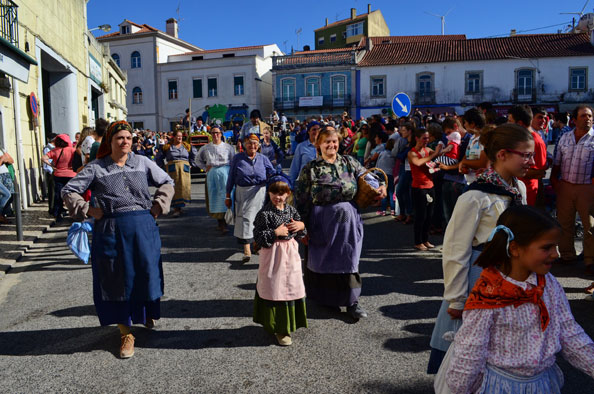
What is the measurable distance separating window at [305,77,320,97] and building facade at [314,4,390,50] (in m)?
10.0

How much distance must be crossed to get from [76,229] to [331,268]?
8.94 ft

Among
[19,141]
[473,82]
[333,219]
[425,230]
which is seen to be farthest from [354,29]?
[333,219]

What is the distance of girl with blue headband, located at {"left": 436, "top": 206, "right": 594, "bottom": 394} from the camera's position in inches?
82.0

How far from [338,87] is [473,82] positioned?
1112 centimetres

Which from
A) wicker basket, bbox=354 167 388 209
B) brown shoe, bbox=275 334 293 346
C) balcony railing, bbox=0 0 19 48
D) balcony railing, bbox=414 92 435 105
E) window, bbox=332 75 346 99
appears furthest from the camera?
window, bbox=332 75 346 99

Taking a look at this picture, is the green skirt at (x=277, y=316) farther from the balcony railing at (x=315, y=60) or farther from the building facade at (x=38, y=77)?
the balcony railing at (x=315, y=60)

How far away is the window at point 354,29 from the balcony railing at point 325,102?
13.2 m

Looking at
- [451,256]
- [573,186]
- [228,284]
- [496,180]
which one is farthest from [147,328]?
[573,186]

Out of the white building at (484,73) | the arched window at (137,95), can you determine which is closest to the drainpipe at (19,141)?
the white building at (484,73)

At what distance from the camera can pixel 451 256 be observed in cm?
275

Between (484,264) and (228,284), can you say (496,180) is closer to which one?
(484,264)

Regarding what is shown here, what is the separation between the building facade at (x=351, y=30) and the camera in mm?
52844

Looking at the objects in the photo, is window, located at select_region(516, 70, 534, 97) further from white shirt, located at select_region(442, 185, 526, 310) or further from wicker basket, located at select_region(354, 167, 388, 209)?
white shirt, located at select_region(442, 185, 526, 310)

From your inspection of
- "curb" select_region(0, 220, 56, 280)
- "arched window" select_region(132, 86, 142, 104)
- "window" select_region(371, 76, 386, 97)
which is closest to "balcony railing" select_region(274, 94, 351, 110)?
"window" select_region(371, 76, 386, 97)
